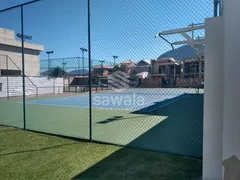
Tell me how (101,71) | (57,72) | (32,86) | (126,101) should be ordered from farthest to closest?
(57,72) < (32,86) < (101,71) < (126,101)

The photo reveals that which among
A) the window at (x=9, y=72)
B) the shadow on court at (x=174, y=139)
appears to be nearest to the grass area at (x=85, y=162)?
the shadow on court at (x=174, y=139)

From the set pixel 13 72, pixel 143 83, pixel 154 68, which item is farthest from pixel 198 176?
pixel 13 72

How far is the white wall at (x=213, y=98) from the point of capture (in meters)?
2.42

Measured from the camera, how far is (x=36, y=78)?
67.5ft

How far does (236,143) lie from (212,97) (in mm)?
786

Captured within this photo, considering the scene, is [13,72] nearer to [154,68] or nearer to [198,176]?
[154,68]

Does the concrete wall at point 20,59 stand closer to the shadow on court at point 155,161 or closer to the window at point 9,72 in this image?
the window at point 9,72

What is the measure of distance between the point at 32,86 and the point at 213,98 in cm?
2018

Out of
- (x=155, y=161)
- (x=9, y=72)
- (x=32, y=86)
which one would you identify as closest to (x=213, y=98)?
(x=155, y=161)

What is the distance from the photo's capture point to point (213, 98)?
2.47 meters

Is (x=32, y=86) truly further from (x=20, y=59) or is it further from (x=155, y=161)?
(x=155, y=161)

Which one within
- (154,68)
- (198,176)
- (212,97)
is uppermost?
(154,68)

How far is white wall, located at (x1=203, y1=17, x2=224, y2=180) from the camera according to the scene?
95.3 inches

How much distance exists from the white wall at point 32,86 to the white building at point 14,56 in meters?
3.84
